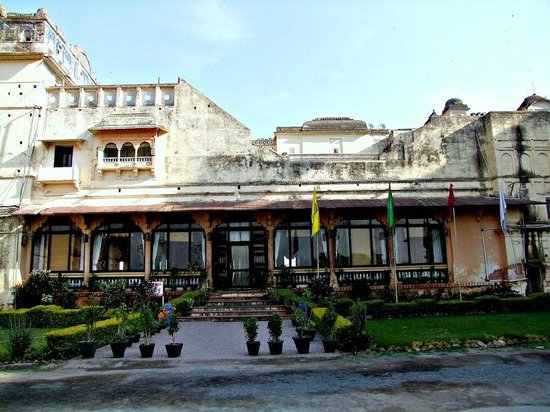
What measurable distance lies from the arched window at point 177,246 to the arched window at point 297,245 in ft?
11.6

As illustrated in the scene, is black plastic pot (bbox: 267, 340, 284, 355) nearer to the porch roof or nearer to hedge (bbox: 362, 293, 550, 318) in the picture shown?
hedge (bbox: 362, 293, 550, 318)

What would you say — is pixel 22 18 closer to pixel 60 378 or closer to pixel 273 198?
pixel 273 198

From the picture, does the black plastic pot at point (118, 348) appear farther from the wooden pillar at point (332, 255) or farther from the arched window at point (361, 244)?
the arched window at point (361, 244)

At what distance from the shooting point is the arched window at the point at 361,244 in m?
21.8

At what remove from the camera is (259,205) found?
2084 cm

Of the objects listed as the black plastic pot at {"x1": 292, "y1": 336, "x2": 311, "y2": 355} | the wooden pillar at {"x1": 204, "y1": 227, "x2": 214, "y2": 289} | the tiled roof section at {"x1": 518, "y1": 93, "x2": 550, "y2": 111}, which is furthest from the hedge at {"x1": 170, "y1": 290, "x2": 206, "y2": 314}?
the tiled roof section at {"x1": 518, "y1": 93, "x2": 550, "y2": 111}

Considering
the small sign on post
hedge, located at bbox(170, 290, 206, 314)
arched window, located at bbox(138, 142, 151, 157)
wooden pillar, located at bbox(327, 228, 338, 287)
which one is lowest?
hedge, located at bbox(170, 290, 206, 314)

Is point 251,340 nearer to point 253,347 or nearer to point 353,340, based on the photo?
point 253,347

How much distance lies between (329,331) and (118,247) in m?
13.8

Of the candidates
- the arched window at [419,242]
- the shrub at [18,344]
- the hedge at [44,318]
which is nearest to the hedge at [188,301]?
the hedge at [44,318]

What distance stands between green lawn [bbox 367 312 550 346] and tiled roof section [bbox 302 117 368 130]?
2021 centimetres

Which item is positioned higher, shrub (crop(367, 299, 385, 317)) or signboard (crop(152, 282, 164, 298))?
signboard (crop(152, 282, 164, 298))

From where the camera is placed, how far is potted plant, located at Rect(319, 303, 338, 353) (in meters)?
10.6

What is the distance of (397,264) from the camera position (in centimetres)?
2166
